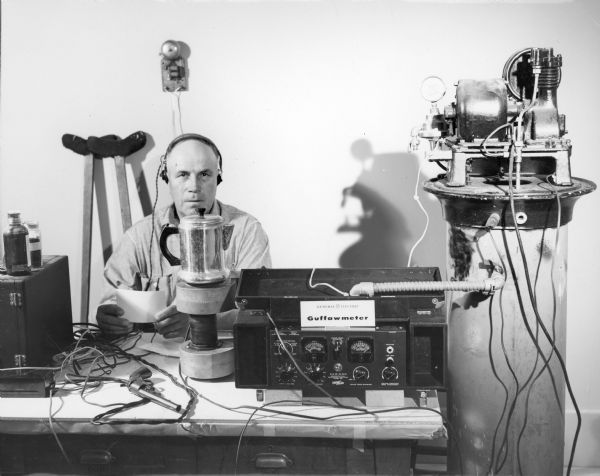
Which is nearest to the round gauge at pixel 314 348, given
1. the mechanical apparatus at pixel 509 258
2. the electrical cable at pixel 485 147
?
the mechanical apparatus at pixel 509 258

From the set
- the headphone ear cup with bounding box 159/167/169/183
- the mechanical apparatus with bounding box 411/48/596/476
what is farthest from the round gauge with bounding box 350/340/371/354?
the headphone ear cup with bounding box 159/167/169/183

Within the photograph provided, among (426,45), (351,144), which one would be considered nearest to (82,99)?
Result: (351,144)

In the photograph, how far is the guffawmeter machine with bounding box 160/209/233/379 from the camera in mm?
2129

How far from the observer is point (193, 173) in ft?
9.66

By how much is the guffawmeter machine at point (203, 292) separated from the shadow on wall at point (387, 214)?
4.39 ft

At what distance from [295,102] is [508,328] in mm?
1559

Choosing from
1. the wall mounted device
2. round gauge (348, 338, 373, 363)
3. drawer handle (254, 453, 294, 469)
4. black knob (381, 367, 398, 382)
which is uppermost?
the wall mounted device

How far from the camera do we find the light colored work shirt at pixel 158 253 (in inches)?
119

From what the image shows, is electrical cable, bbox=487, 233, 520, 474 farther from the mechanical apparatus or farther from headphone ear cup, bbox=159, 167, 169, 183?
headphone ear cup, bbox=159, 167, 169, 183

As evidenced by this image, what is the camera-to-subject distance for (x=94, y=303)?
3.67 m

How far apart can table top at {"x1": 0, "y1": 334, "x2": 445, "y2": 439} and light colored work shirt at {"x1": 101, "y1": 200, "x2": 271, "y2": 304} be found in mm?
926

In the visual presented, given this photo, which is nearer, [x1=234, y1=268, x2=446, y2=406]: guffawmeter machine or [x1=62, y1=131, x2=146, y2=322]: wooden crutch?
[x1=234, y1=268, x2=446, y2=406]: guffawmeter machine

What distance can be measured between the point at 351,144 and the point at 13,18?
1.66 m

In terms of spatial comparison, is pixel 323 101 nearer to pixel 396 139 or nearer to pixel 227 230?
pixel 396 139
